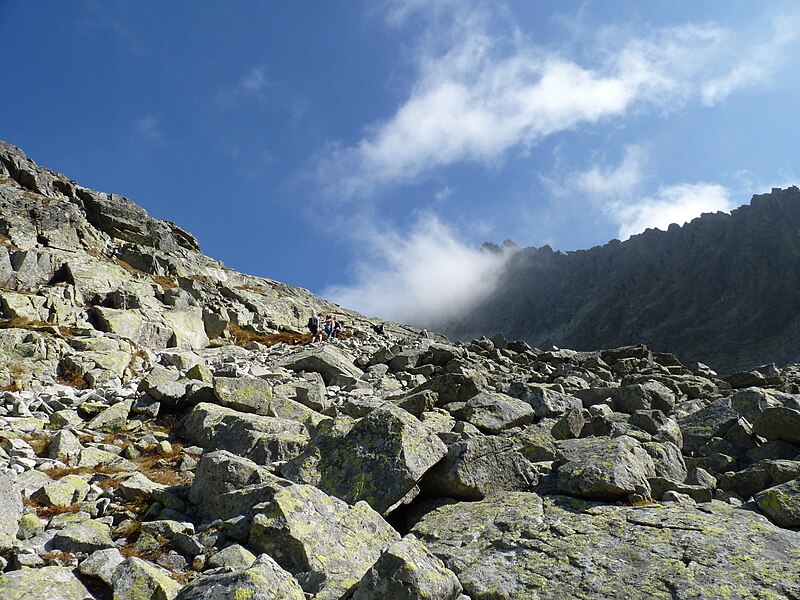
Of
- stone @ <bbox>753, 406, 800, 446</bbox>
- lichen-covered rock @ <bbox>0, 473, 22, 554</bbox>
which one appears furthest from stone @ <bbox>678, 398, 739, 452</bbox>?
lichen-covered rock @ <bbox>0, 473, 22, 554</bbox>

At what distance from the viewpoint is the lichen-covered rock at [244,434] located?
9.40 meters

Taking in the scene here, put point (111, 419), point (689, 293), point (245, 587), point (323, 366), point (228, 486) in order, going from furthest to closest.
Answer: point (689, 293)
point (323, 366)
point (111, 419)
point (228, 486)
point (245, 587)

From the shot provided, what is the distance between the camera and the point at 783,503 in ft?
22.5

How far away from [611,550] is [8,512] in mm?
7206

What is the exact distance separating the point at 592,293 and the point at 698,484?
141111 mm

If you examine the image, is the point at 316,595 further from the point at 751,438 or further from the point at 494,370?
the point at 494,370

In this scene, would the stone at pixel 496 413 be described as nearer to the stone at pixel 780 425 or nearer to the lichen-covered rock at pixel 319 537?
the stone at pixel 780 425

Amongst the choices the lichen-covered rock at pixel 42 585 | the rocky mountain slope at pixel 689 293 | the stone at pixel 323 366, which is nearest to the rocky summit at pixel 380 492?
the lichen-covered rock at pixel 42 585

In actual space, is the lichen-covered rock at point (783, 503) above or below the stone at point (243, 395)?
below

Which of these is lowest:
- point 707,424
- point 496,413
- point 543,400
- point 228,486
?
point 228,486

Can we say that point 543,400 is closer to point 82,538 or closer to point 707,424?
point 707,424

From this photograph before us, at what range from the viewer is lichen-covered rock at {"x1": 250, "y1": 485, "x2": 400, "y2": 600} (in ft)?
18.4

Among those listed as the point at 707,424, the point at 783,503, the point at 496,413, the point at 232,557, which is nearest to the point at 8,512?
the point at 232,557

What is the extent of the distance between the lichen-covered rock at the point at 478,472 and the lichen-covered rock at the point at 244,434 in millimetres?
2898
